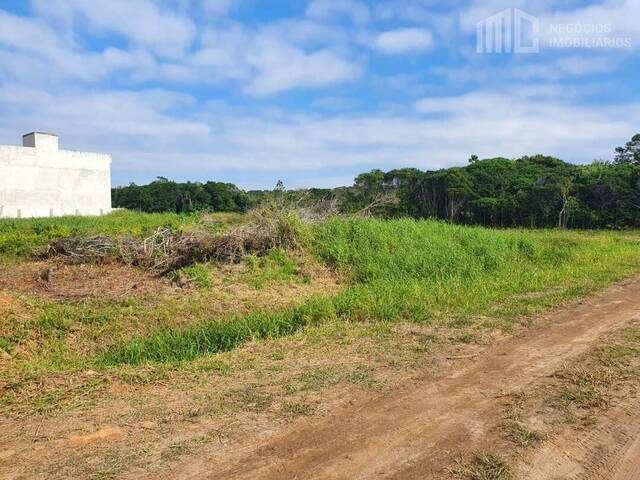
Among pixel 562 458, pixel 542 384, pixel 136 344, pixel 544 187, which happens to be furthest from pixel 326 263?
pixel 544 187

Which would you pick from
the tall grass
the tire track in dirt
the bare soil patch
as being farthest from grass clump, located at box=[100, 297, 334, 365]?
the tire track in dirt

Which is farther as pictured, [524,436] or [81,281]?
[81,281]

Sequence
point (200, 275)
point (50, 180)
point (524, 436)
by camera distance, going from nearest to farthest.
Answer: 1. point (524, 436)
2. point (200, 275)
3. point (50, 180)

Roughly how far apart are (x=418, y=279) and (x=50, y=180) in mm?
31619

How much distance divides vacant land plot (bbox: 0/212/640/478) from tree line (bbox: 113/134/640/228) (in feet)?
48.0

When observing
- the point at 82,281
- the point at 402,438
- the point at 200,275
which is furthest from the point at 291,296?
the point at 402,438

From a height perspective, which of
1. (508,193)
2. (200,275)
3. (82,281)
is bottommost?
(82,281)

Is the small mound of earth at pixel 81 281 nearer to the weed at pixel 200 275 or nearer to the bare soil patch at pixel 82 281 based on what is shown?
the bare soil patch at pixel 82 281

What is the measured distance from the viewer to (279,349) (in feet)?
18.1

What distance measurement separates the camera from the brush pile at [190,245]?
11250 millimetres

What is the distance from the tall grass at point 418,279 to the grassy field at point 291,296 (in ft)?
0.11

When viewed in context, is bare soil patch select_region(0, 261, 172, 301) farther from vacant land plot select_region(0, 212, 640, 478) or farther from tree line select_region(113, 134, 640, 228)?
tree line select_region(113, 134, 640, 228)

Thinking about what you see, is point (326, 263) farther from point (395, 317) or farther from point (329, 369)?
point (329, 369)

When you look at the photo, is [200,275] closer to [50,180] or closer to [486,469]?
[486,469]
